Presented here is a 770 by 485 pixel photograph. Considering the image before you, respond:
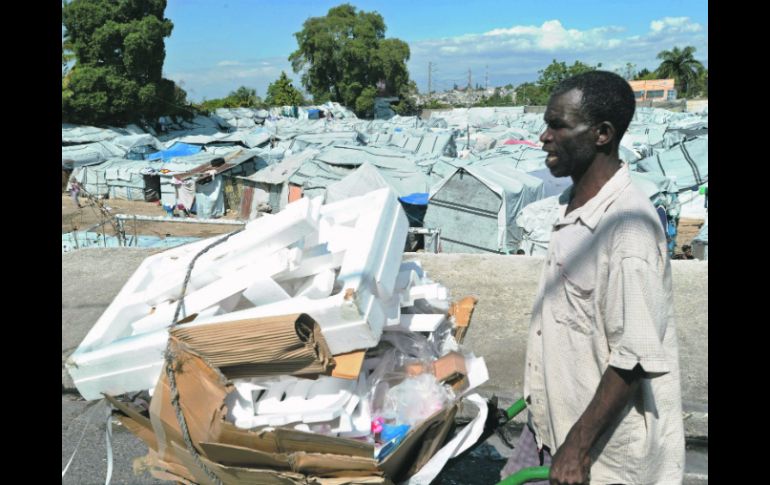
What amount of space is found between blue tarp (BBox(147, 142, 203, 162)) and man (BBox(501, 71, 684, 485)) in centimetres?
2994

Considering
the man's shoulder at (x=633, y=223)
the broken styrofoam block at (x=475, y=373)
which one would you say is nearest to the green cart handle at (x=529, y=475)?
the broken styrofoam block at (x=475, y=373)

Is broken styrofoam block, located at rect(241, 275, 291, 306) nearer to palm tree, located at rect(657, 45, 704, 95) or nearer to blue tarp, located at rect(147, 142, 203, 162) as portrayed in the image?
blue tarp, located at rect(147, 142, 203, 162)

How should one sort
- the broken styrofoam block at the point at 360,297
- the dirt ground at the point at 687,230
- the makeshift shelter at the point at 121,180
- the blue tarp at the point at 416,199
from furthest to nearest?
1. the makeshift shelter at the point at 121,180
2. the blue tarp at the point at 416,199
3. the dirt ground at the point at 687,230
4. the broken styrofoam block at the point at 360,297

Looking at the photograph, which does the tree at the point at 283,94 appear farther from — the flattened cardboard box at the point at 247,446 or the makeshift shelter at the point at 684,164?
the flattened cardboard box at the point at 247,446

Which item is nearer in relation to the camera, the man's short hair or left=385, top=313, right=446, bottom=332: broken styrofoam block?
the man's short hair

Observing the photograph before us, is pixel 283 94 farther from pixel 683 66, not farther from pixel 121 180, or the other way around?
pixel 683 66

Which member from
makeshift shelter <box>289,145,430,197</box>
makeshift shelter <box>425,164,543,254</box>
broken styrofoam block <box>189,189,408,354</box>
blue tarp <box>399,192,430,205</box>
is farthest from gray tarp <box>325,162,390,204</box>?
broken styrofoam block <box>189,189,408,354</box>

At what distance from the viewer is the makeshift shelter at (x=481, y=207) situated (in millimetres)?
14328

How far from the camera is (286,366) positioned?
1.84 metres

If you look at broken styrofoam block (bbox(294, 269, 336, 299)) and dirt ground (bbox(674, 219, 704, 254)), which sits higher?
broken styrofoam block (bbox(294, 269, 336, 299))

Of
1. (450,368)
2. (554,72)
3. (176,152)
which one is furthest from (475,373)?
(554,72)

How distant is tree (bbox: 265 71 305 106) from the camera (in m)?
55.5

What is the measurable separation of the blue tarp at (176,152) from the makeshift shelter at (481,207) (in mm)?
18689
